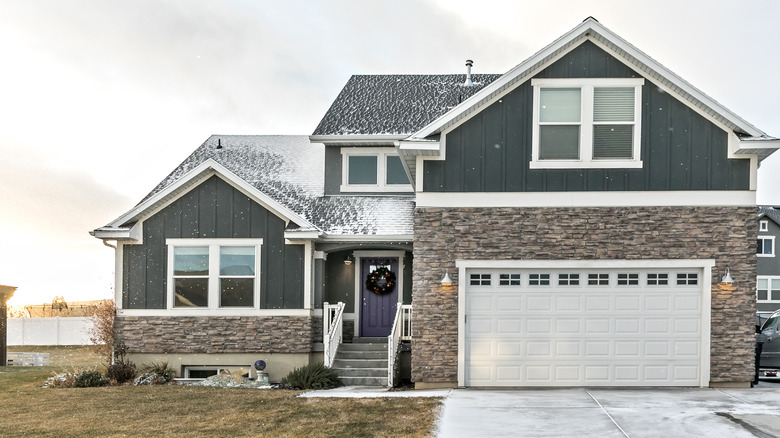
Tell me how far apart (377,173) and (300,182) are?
229cm

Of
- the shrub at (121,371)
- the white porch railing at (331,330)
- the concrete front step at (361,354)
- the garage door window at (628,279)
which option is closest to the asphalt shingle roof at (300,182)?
the white porch railing at (331,330)

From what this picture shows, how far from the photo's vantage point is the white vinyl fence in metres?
34.1

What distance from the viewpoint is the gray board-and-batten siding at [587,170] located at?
13.0 metres

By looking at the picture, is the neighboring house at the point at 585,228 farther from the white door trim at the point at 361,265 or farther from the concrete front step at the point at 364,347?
the white door trim at the point at 361,265

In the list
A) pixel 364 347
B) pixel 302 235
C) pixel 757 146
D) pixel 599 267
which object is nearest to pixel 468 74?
pixel 302 235

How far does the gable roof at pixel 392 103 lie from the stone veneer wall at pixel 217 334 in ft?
17.5

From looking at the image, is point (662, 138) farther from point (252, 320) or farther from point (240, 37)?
point (240, 37)

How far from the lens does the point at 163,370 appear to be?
1566cm

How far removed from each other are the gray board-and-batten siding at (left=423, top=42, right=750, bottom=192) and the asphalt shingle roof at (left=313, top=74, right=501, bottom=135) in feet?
18.7

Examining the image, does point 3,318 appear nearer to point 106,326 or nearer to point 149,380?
point 106,326

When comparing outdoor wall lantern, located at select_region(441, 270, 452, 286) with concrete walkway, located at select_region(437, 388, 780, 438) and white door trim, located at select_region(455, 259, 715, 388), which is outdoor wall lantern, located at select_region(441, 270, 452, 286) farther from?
concrete walkway, located at select_region(437, 388, 780, 438)

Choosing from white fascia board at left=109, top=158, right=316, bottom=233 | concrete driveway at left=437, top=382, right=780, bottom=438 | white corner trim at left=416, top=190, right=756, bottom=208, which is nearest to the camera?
concrete driveway at left=437, top=382, right=780, bottom=438

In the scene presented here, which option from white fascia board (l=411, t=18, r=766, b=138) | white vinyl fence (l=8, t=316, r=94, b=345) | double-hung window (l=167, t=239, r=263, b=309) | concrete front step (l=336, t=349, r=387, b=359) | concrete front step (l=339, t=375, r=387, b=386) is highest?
white fascia board (l=411, t=18, r=766, b=138)

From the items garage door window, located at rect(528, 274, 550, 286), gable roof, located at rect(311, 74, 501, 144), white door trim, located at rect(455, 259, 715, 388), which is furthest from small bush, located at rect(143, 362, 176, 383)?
garage door window, located at rect(528, 274, 550, 286)
